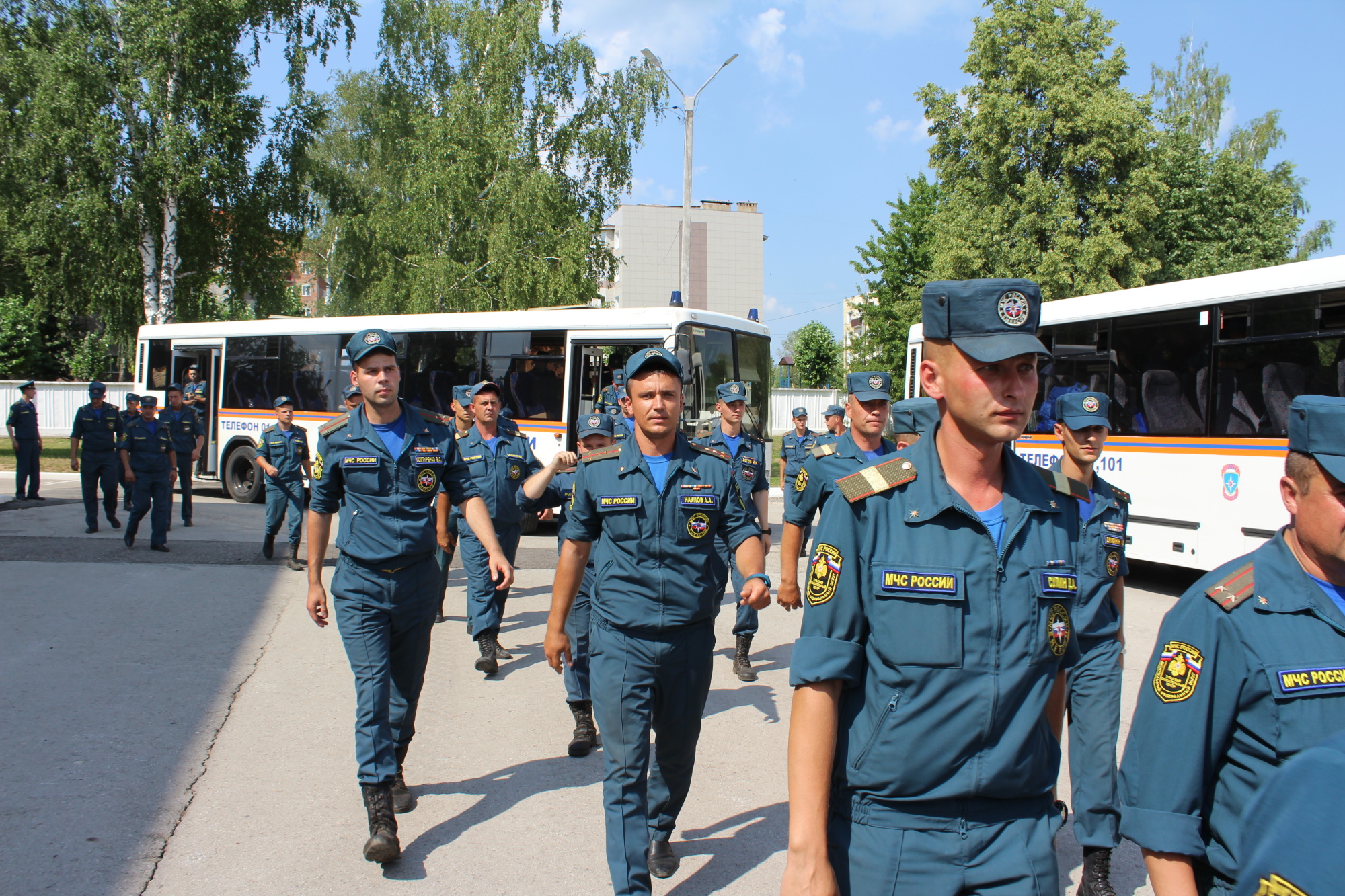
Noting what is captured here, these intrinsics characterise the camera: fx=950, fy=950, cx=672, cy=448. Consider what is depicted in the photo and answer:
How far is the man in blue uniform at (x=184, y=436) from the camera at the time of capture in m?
13.7

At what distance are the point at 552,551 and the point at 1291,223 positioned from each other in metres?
26.5

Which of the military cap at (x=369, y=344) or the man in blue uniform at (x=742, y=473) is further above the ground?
the military cap at (x=369, y=344)

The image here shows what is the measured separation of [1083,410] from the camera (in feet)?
15.0

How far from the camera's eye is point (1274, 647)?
1750 millimetres

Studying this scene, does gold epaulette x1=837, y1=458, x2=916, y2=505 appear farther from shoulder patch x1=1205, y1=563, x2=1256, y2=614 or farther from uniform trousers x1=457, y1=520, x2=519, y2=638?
uniform trousers x1=457, y1=520, x2=519, y2=638

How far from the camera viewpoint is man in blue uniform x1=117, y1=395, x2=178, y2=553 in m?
11.6

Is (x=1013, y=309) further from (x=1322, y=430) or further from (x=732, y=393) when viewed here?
(x=732, y=393)

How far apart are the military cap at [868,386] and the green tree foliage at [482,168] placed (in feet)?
73.0

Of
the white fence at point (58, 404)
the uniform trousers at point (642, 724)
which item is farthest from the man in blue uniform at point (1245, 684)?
the white fence at point (58, 404)

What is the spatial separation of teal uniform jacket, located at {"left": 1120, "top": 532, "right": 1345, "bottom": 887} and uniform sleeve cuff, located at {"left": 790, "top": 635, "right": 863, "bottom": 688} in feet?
1.85

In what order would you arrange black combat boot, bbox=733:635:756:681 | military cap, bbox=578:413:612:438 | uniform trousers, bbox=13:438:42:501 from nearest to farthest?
1. military cap, bbox=578:413:612:438
2. black combat boot, bbox=733:635:756:681
3. uniform trousers, bbox=13:438:42:501

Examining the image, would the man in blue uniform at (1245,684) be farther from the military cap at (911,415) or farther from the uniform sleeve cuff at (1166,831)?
the military cap at (911,415)

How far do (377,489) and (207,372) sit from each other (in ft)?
53.0

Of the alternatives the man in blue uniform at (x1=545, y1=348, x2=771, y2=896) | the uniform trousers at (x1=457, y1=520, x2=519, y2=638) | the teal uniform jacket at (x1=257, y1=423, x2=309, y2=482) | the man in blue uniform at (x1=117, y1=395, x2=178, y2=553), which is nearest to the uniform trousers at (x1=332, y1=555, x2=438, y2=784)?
the man in blue uniform at (x1=545, y1=348, x2=771, y2=896)
